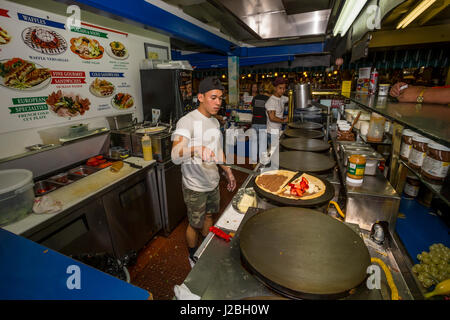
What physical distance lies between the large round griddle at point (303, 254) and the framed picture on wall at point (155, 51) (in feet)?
12.4

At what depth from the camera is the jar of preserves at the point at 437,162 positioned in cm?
98

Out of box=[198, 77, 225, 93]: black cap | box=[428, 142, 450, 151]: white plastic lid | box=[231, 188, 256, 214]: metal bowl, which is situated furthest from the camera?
box=[198, 77, 225, 93]: black cap

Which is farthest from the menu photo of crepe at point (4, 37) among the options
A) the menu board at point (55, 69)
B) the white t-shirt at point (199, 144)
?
the white t-shirt at point (199, 144)

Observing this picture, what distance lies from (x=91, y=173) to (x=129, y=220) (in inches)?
28.3

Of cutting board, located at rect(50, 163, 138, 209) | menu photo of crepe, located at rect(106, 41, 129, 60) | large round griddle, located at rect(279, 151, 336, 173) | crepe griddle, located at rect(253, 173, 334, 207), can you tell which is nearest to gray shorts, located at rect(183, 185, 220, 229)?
cutting board, located at rect(50, 163, 138, 209)

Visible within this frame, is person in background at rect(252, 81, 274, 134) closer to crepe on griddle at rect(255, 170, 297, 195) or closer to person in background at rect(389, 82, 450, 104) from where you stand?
person in background at rect(389, 82, 450, 104)

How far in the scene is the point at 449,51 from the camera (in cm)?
338

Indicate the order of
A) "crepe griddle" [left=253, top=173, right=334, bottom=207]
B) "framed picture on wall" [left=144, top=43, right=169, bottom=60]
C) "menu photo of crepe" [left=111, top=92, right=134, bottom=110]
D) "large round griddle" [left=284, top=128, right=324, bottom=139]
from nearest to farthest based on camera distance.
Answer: "crepe griddle" [left=253, top=173, right=334, bottom=207] → "large round griddle" [left=284, top=128, right=324, bottom=139] → "menu photo of crepe" [left=111, top=92, right=134, bottom=110] → "framed picture on wall" [left=144, top=43, right=169, bottom=60]

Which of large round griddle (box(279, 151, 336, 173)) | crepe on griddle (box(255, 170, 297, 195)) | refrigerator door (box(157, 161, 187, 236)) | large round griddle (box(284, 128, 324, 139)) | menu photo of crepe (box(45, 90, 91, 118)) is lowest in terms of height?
refrigerator door (box(157, 161, 187, 236))

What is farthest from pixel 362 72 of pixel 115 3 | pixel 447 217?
pixel 115 3

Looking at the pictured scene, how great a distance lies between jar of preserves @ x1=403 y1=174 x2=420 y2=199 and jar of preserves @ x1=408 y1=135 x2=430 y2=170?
713 mm

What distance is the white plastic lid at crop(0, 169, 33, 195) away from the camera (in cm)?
152
